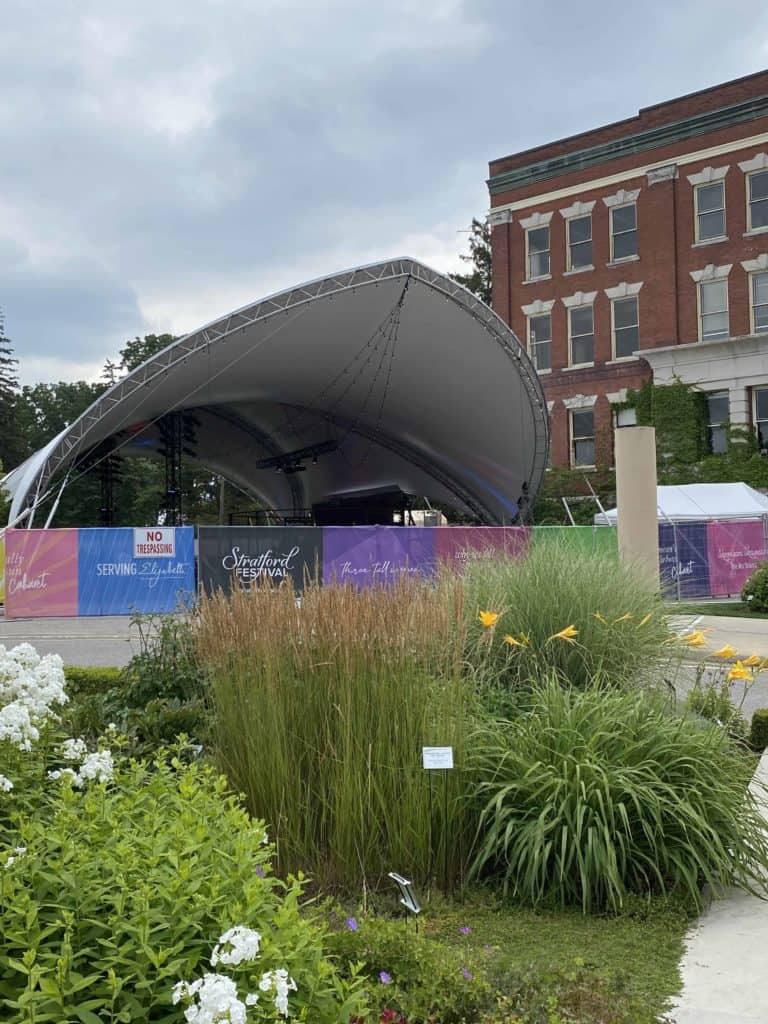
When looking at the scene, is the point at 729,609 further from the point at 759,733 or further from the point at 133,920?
the point at 133,920

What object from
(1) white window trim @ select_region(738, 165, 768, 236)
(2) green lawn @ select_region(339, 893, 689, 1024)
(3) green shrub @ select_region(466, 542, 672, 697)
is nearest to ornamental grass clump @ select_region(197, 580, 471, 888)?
(2) green lawn @ select_region(339, 893, 689, 1024)

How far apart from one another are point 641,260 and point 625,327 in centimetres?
232

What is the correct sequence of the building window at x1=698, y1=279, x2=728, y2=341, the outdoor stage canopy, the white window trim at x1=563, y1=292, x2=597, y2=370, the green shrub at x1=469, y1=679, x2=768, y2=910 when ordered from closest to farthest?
the green shrub at x1=469, y1=679, x2=768, y2=910, the outdoor stage canopy, the building window at x1=698, y1=279, x2=728, y2=341, the white window trim at x1=563, y1=292, x2=597, y2=370

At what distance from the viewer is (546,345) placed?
35906mm

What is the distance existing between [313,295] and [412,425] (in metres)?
11.1

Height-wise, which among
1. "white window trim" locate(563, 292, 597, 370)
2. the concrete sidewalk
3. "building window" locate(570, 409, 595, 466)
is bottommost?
the concrete sidewalk

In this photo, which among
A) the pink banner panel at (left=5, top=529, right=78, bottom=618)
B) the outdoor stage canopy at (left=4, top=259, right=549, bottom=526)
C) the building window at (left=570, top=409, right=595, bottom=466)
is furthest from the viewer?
the building window at (left=570, top=409, right=595, bottom=466)

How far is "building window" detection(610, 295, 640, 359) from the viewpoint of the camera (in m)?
33.8

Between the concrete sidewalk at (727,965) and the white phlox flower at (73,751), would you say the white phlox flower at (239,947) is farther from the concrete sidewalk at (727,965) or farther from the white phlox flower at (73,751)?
the concrete sidewalk at (727,965)

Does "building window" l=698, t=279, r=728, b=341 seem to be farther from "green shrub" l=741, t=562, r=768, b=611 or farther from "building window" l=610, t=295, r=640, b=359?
"green shrub" l=741, t=562, r=768, b=611

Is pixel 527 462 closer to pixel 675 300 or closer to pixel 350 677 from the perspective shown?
pixel 675 300

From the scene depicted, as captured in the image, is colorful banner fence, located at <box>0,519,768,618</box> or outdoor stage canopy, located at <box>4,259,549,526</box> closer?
colorful banner fence, located at <box>0,519,768,618</box>

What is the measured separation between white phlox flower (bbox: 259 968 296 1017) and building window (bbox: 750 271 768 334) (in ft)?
105

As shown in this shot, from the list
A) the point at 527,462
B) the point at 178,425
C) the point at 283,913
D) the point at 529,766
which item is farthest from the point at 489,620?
the point at 178,425
